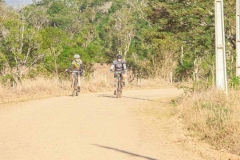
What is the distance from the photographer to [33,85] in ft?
69.8

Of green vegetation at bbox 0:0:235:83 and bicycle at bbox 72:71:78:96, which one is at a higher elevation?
green vegetation at bbox 0:0:235:83

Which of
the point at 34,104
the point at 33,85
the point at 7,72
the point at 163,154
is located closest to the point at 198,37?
the point at 33,85

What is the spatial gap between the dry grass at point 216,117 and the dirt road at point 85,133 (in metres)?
0.68

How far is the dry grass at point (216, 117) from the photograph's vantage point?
9.41 meters

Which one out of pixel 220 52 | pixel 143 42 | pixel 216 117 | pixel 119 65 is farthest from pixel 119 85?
pixel 143 42

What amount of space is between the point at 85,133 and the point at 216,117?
9.76ft

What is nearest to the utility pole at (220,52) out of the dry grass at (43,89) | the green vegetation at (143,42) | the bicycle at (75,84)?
the green vegetation at (143,42)

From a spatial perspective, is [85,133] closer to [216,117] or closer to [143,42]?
[216,117]

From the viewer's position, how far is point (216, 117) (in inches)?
415

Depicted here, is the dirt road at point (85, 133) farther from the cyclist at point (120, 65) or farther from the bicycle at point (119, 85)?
the cyclist at point (120, 65)

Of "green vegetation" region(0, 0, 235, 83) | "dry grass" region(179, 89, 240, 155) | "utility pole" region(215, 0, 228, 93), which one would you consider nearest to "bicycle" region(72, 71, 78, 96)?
"green vegetation" region(0, 0, 235, 83)

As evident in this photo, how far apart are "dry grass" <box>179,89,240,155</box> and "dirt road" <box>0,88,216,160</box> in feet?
2.22

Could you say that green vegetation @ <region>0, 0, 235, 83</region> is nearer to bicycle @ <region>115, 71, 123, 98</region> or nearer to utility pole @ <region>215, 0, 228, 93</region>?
utility pole @ <region>215, 0, 228, 93</region>

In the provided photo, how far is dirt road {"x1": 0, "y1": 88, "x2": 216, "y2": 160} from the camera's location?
330 inches
